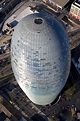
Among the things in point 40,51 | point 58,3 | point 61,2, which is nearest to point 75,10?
point 61,2

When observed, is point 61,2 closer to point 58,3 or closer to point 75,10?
point 58,3

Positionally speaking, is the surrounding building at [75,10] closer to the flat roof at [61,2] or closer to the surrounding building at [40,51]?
the flat roof at [61,2]

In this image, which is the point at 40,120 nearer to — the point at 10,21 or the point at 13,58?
the point at 13,58

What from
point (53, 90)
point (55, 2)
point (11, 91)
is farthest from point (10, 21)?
point (53, 90)

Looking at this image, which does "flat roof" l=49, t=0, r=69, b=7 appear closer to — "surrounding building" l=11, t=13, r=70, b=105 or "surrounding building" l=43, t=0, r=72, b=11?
"surrounding building" l=43, t=0, r=72, b=11

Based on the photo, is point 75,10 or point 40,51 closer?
point 40,51

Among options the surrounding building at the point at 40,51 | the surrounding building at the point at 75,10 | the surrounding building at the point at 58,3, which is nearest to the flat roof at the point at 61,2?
the surrounding building at the point at 58,3
